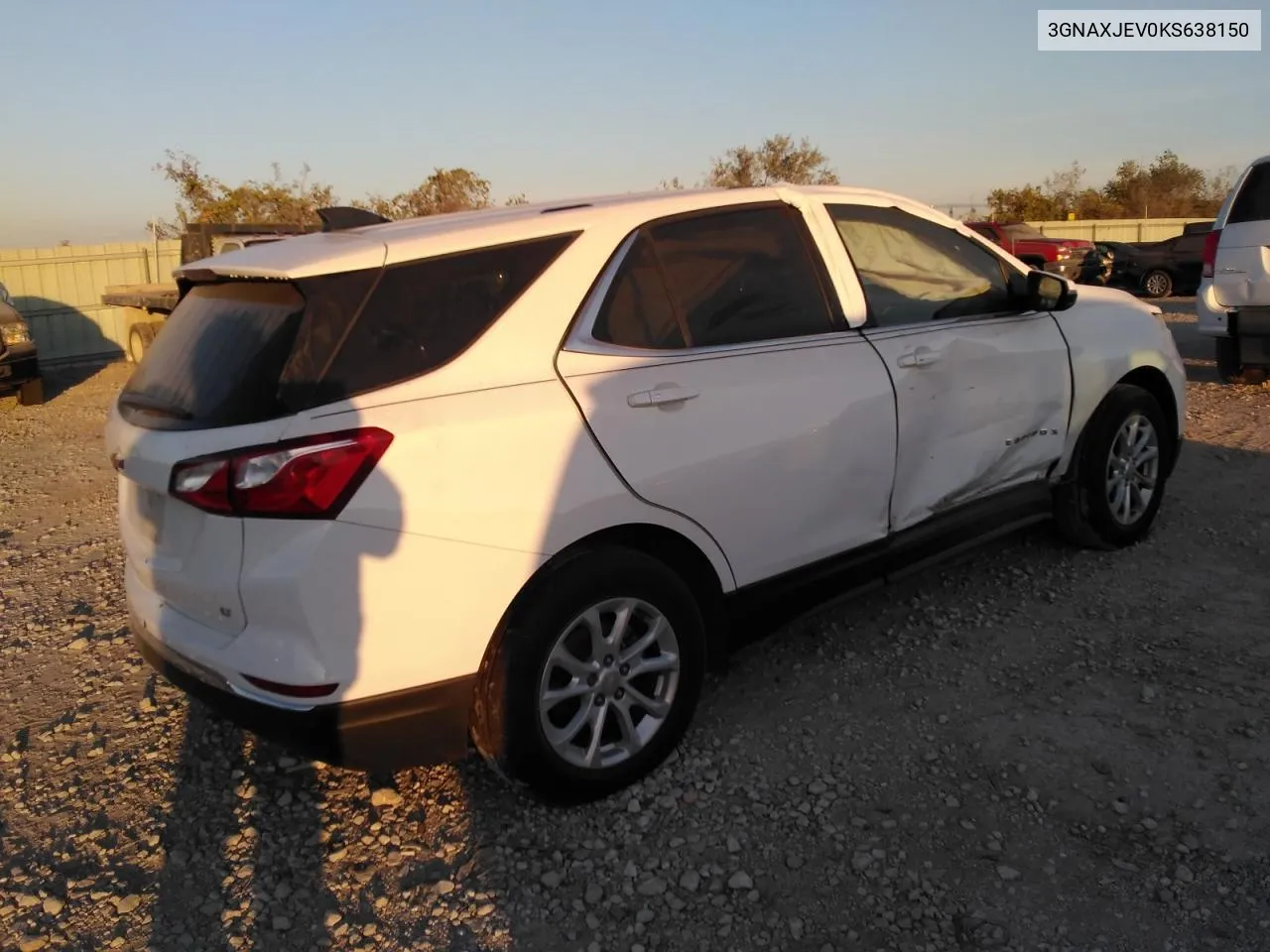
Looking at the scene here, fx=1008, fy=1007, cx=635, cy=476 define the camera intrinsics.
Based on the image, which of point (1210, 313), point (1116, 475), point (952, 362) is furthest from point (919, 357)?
point (1210, 313)

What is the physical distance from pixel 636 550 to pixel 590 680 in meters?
0.41

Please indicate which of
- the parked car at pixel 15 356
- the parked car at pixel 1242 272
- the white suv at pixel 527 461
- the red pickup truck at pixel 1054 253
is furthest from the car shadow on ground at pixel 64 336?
the red pickup truck at pixel 1054 253

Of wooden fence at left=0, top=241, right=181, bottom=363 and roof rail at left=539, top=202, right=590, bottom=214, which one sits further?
wooden fence at left=0, top=241, right=181, bottom=363

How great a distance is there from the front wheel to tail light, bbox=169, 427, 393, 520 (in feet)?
68.0

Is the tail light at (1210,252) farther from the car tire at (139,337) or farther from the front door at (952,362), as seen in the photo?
the car tire at (139,337)

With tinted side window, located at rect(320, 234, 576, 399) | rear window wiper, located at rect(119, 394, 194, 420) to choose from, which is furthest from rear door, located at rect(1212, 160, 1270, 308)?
rear window wiper, located at rect(119, 394, 194, 420)

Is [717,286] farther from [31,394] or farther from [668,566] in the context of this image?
[31,394]

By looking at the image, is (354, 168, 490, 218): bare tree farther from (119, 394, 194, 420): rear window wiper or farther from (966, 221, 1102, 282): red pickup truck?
(119, 394, 194, 420): rear window wiper

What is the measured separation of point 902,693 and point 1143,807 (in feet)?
3.07

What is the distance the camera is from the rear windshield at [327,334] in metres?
2.62

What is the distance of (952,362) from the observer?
155 inches

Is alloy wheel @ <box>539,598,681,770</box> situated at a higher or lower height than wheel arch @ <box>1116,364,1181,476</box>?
lower

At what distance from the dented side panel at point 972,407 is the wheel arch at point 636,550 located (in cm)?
90

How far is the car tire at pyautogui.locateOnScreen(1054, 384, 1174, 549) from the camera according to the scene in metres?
4.71
